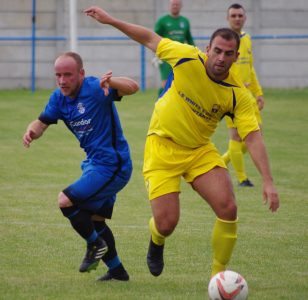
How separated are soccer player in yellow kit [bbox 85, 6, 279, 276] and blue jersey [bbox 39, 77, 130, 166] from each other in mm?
284

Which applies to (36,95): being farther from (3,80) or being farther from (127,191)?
(127,191)

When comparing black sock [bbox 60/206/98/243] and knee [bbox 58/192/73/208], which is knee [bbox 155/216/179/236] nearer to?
black sock [bbox 60/206/98/243]

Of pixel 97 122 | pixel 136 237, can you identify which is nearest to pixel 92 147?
pixel 97 122

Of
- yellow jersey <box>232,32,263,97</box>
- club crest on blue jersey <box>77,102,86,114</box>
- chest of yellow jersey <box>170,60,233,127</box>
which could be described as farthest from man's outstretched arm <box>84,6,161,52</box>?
yellow jersey <box>232,32,263,97</box>

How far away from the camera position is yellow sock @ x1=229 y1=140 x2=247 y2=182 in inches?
490

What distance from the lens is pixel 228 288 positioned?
19.8 feet

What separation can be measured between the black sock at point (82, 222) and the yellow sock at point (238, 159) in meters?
5.70

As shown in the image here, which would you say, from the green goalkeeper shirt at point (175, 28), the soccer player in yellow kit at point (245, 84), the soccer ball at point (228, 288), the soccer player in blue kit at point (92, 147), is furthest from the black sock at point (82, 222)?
the green goalkeeper shirt at point (175, 28)

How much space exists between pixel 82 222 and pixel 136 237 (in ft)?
7.22

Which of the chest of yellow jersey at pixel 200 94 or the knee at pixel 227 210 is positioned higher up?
the chest of yellow jersey at pixel 200 94

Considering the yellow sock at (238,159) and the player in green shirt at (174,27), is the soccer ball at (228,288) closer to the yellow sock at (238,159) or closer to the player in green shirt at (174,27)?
the yellow sock at (238,159)

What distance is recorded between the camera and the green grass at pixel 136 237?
22.8 feet

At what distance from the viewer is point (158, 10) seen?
90.4 ft

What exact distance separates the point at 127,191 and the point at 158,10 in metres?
16.2
